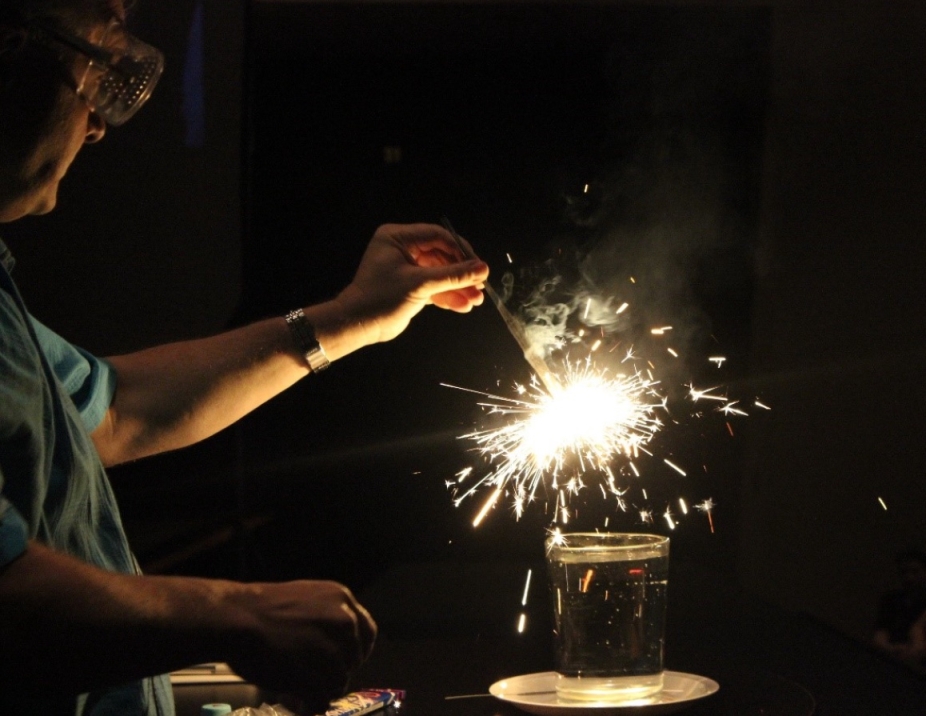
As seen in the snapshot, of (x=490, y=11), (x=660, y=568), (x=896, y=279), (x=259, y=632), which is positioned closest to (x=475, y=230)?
(x=490, y=11)

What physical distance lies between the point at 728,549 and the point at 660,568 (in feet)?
5.67

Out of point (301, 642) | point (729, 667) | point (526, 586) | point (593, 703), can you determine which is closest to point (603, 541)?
point (593, 703)

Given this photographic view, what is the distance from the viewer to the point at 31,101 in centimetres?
92

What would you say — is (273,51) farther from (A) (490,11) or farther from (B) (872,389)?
(B) (872,389)

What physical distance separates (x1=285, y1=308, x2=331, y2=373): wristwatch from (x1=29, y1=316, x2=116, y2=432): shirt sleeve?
0.24 m

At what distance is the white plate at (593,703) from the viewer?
919mm

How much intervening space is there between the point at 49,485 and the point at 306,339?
0.51 metres

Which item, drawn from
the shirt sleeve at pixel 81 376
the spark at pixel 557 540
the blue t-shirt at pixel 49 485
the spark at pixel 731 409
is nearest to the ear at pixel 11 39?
the blue t-shirt at pixel 49 485

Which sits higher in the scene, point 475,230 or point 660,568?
point 475,230

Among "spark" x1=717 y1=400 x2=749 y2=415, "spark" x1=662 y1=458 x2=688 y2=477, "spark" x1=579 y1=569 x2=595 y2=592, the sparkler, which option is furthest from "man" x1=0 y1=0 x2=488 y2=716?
"spark" x1=717 y1=400 x2=749 y2=415

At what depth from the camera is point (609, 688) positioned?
101 centimetres

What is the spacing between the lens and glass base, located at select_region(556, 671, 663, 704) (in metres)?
1.00

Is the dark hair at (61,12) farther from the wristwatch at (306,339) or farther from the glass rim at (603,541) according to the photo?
the glass rim at (603,541)

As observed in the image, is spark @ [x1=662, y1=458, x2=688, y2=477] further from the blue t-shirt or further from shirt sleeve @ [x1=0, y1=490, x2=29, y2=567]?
shirt sleeve @ [x1=0, y1=490, x2=29, y2=567]
